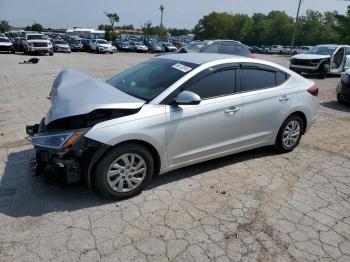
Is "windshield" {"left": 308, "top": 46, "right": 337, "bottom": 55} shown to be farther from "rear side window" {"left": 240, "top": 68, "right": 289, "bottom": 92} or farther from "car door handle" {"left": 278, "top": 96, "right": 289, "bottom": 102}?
"car door handle" {"left": 278, "top": 96, "right": 289, "bottom": 102}

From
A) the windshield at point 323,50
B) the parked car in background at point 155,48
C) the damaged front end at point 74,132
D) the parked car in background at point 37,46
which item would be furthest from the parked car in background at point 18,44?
the damaged front end at point 74,132

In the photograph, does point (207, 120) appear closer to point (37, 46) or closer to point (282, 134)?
point (282, 134)

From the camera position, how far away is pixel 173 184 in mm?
4383

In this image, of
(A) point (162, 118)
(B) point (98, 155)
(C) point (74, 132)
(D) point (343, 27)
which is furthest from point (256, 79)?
(D) point (343, 27)

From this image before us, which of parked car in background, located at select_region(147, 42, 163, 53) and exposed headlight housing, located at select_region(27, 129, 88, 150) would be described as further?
parked car in background, located at select_region(147, 42, 163, 53)

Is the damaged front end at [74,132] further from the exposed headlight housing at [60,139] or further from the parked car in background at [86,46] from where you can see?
the parked car in background at [86,46]

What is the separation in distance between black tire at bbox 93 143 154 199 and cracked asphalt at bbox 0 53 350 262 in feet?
0.35

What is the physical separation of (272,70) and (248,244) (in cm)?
290

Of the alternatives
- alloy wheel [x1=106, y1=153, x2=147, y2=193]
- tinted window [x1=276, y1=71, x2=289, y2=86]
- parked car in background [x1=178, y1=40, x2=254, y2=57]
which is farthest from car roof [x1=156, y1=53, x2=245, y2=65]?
parked car in background [x1=178, y1=40, x2=254, y2=57]

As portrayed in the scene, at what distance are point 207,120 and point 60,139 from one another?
5.83 ft

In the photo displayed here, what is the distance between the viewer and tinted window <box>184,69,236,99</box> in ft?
14.3

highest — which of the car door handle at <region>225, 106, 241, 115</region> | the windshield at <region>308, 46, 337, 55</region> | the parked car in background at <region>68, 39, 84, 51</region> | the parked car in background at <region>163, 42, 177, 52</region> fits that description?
the car door handle at <region>225, 106, 241, 115</region>

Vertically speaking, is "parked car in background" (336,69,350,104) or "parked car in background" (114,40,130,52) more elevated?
"parked car in background" (336,69,350,104)

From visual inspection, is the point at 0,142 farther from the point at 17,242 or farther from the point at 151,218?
the point at 151,218
